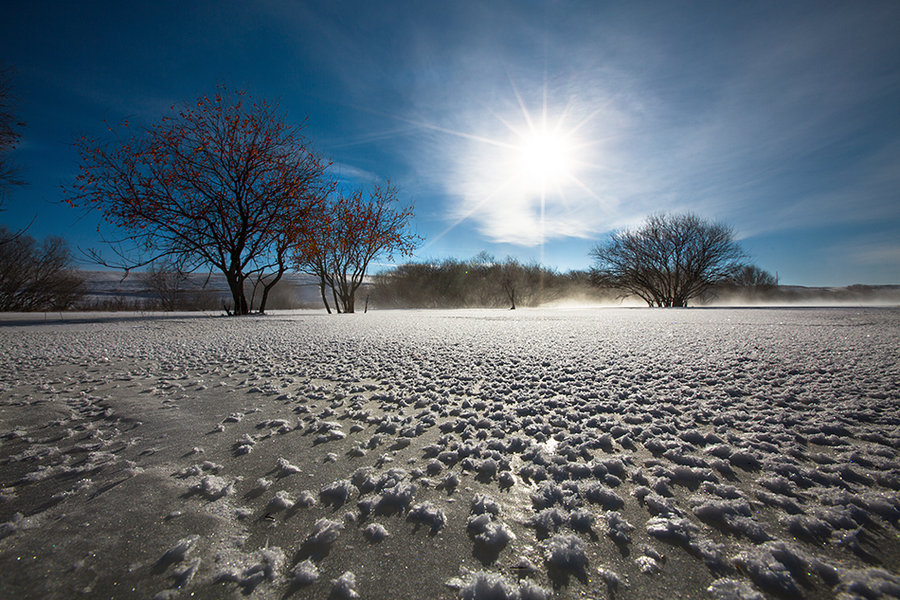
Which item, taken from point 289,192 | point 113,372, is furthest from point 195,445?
point 289,192

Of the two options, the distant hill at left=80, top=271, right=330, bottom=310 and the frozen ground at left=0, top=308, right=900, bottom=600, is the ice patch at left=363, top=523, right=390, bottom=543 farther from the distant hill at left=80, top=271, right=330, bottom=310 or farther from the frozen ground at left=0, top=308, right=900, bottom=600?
the distant hill at left=80, top=271, right=330, bottom=310

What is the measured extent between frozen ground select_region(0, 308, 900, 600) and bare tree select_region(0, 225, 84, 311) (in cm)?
1764

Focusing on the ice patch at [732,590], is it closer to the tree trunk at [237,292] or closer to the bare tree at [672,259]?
the tree trunk at [237,292]

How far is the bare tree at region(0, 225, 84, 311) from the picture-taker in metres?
12.5

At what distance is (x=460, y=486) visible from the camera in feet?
3.00

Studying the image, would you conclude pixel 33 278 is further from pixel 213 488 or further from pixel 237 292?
pixel 213 488

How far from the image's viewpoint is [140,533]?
0.71m

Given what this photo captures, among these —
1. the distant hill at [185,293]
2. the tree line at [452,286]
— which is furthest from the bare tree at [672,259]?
the distant hill at [185,293]

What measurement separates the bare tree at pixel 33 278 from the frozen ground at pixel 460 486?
17.6 metres

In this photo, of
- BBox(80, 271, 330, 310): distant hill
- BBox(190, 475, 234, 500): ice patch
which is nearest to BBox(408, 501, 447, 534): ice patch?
BBox(190, 475, 234, 500): ice patch

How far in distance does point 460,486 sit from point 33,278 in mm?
21275

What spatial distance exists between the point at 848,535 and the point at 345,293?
12.8 metres

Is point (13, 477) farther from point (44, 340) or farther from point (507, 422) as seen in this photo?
point (44, 340)

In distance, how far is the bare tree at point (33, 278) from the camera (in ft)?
41.0
